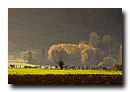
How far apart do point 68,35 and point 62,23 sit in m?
5.23

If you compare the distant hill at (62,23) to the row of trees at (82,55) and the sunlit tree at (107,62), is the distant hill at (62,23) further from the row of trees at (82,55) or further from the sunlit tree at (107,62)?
the sunlit tree at (107,62)

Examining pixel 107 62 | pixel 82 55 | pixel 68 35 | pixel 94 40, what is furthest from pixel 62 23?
pixel 107 62

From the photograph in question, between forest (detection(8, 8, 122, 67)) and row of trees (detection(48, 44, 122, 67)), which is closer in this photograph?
row of trees (detection(48, 44, 122, 67))

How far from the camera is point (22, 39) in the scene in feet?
166

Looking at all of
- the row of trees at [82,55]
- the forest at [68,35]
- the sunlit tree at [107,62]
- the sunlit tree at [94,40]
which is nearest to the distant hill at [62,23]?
the forest at [68,35]

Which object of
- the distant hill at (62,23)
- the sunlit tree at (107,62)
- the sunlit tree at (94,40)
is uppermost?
the distant hill at (62,23)

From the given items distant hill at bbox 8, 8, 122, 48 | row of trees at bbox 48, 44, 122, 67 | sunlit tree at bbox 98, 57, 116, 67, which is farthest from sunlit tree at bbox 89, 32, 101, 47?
distant hill at bbox 8, 8, 122, 48

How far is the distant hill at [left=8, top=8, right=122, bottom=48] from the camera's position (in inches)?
2040

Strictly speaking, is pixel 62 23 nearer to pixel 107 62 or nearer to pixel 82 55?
pixel 82 55

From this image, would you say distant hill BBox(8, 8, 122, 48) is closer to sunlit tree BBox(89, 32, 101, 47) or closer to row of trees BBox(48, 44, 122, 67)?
sunlit tree BBox(89, 32, 101, 47)

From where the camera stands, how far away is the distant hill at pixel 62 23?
2040 inches

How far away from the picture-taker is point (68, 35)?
54.2 meters

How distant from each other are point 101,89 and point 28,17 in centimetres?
4706

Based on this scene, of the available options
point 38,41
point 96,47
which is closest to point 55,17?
point 38,41
